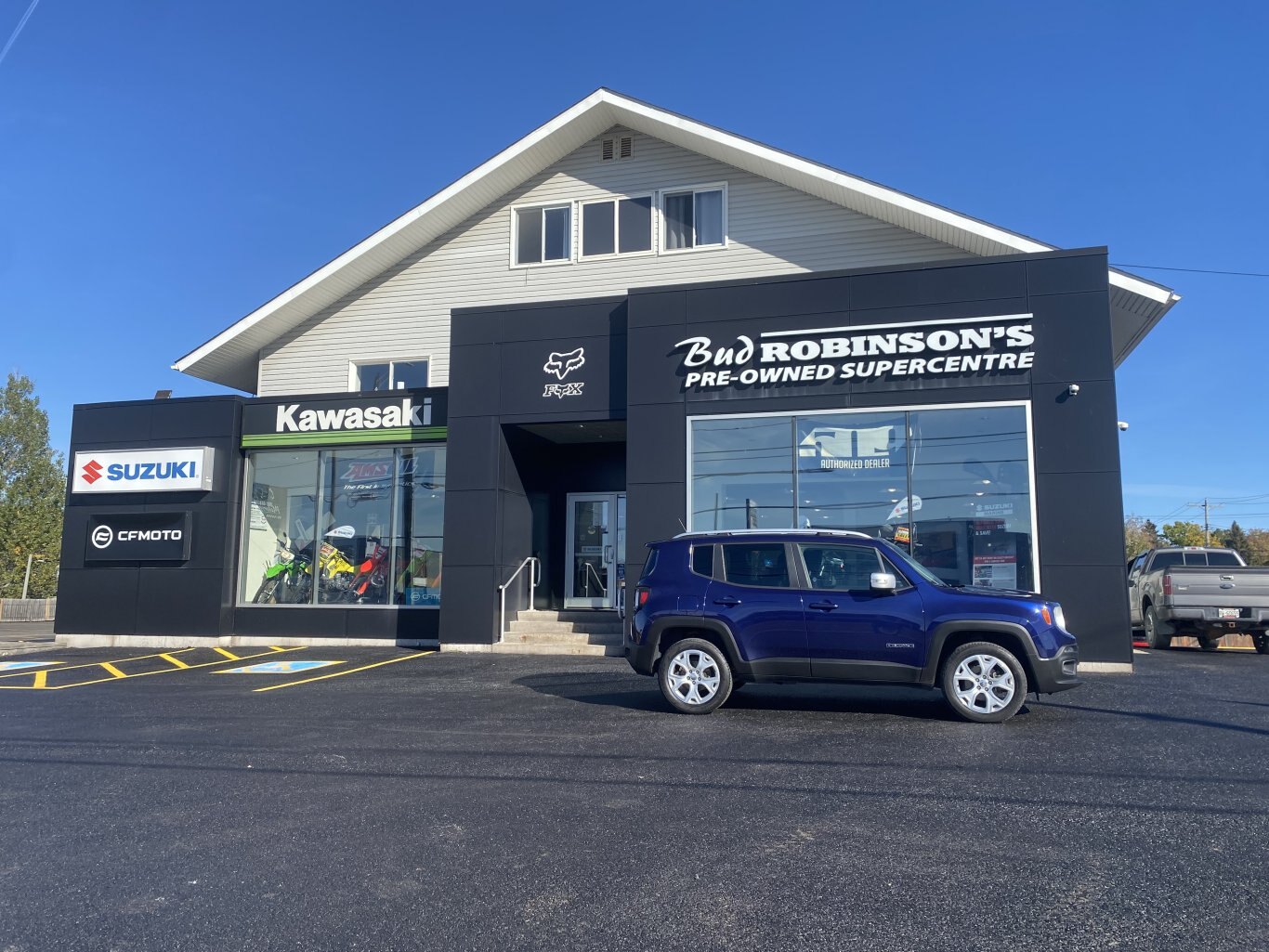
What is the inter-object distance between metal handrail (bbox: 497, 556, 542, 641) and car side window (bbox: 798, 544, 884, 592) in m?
7.99

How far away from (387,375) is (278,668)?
8.04m

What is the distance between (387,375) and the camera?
66.1 ft

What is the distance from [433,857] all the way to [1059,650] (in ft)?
19.3

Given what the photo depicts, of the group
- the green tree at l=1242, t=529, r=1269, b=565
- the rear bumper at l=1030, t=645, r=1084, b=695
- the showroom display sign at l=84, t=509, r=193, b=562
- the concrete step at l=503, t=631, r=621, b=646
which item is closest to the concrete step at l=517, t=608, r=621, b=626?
the concrete step at l=503, t=631, r=621, b=646

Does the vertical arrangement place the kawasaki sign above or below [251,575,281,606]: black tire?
above

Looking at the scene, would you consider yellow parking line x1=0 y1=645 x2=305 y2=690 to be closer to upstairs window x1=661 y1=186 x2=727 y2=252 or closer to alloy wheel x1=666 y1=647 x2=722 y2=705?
alloy wheel x1=666 y1=647 x2=722 y2=705

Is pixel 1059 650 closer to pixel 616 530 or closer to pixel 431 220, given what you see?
pixel 616 530

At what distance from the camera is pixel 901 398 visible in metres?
13.9

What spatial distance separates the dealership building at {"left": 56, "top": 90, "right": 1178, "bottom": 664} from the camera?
13.4m

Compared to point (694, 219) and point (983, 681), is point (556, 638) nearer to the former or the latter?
point (983, 681)

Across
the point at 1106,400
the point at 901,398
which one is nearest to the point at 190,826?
the point at 901,398

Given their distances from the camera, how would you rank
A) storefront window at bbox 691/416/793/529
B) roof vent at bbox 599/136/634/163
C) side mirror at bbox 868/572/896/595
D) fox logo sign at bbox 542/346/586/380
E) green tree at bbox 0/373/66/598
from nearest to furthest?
1. side mirror at bbox 868/572/896/595
2. storefront window at bbox 691/416/793/529
3. fox logo sign at bbox 542/346/586/380
4. roof vent at bbox 599/136/634/163
5. green tree at bbox 0/373/66/598

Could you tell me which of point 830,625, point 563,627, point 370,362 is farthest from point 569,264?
point 830,625

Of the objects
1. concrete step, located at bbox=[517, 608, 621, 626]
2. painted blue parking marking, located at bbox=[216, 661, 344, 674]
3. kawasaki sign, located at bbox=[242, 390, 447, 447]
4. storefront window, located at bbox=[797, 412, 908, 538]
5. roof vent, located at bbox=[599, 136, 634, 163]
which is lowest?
painted blue parking marking, located at bbox=[216, 661, 344, 674]
